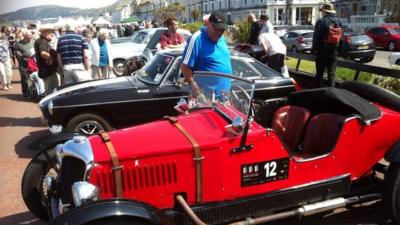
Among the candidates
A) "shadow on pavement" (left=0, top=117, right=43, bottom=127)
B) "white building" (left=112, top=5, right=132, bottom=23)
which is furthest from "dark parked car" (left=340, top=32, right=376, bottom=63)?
"white building" (left=112, top=5, right=132, bottom=23)

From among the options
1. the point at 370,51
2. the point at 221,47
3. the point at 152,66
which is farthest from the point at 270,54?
the point at 370,51

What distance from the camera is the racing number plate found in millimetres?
3270

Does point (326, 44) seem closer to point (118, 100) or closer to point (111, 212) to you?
point (118, 100)

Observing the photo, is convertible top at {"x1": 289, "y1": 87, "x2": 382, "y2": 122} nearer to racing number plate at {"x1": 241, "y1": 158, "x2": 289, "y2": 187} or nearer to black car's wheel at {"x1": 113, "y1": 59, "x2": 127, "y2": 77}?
racing number plate at {"x1": 241, "y1": 158, "x2": 289, "y2": 187}

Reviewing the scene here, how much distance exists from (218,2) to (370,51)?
93.7m

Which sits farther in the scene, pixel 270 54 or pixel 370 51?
pixel 370 51

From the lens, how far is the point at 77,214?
2.59 m

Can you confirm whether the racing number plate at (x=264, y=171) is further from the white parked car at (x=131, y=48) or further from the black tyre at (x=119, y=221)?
the white parked car at (x=131, y=48)

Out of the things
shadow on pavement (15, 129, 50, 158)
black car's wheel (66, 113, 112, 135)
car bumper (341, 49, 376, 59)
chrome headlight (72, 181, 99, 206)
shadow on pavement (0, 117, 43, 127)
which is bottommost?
car bumper (341, 49, 376, 59)

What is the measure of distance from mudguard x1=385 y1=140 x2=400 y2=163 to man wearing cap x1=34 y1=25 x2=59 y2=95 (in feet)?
22.0

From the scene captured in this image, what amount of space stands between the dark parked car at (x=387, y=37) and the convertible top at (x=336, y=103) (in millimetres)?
22825

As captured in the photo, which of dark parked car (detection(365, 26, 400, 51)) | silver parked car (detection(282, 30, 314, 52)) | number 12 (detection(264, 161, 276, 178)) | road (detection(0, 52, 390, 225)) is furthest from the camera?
silver parked car (detection(282, 30, 314, 52))

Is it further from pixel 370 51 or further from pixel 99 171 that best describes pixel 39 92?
pixel 370 51

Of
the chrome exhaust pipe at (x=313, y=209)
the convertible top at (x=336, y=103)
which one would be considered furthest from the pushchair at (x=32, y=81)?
the chrome exhaust pipe at (x=313, y=209)
